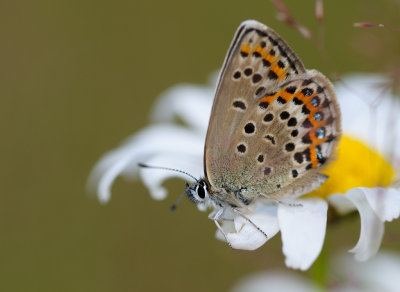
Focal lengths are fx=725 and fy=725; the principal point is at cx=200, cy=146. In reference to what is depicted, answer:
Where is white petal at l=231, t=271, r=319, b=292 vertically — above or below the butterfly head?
below

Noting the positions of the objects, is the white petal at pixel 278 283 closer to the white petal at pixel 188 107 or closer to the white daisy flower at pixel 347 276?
the white daisy flower at pixel 347 276

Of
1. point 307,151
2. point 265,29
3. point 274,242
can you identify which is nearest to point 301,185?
point 307,151

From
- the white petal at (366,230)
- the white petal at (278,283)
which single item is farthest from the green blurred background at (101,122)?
the white petal at (366,230)

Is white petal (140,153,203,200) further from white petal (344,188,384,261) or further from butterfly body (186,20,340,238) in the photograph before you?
white petal (344,188,384,261)

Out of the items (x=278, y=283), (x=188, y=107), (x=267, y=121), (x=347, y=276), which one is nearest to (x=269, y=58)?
(x=267, y=121)

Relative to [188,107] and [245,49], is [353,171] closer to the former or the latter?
[245,49]

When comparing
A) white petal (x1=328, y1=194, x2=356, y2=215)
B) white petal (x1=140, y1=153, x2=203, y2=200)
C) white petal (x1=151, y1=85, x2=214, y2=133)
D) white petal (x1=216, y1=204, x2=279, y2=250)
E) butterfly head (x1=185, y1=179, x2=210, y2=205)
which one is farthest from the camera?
white petal (x1=151, y1=85, x2=214, y2=133)

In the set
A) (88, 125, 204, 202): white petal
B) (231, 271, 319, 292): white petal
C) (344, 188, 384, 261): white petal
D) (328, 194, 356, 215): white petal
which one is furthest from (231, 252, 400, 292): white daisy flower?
(88, 125, 204, 202): white petal
